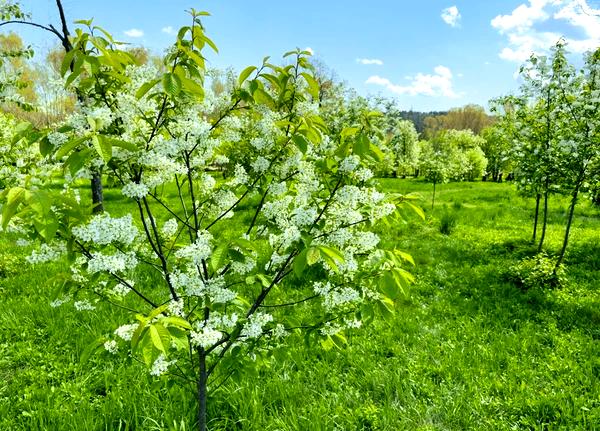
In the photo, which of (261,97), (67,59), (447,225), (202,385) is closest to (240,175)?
(261,97)

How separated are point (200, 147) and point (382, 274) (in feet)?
5.11

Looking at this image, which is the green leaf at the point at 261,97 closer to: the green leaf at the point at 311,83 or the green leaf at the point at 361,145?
the green leaf at the point at 311,83

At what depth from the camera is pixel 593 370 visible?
208 inches

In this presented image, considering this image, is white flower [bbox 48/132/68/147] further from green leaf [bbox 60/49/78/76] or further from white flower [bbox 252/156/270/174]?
white flower [bbox 252/156/270/174]

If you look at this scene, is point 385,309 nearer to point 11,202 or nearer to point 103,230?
point 103,230

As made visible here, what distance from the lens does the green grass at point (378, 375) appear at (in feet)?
14.1

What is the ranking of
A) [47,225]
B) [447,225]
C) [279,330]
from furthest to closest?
1. [447,225]
2. [279,330]
3. [47,225]

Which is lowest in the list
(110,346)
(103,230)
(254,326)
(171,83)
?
(110,346)

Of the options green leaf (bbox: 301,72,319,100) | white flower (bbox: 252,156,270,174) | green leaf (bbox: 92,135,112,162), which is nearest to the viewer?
green leaf (bbox: 92,135,112,162)

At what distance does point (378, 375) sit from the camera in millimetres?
5023

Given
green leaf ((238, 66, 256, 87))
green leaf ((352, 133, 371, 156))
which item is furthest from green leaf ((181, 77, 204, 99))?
green leaf ((352, 133, 371, 156))

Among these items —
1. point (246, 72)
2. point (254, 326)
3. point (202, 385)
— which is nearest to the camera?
point (246, 72)

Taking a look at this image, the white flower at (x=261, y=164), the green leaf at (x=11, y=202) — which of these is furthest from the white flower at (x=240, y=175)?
the green leaf at (x=11, y=202)

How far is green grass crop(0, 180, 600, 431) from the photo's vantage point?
14.1 feet
